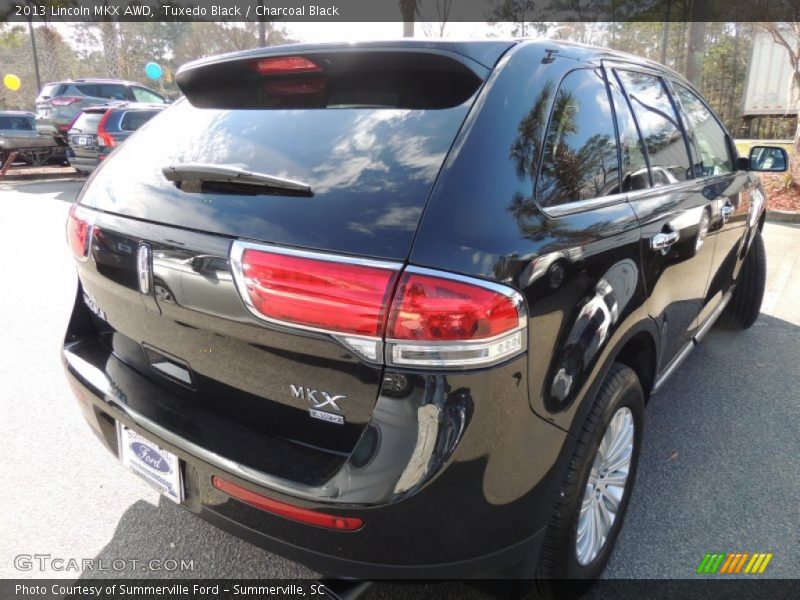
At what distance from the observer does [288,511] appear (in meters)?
1.48

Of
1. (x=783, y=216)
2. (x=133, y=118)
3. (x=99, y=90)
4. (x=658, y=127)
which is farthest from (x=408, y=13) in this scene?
(x=658, y=127)

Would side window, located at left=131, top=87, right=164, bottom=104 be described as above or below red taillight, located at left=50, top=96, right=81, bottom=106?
above

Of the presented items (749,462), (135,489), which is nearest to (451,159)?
(135,489)

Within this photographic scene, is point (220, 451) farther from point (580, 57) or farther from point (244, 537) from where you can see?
point (580, 57)

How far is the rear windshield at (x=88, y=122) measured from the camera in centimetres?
1145

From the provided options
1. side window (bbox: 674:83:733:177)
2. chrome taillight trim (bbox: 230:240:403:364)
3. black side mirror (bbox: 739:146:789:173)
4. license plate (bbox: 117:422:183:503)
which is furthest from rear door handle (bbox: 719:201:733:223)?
license plate (bbox: 117:422:183:503)

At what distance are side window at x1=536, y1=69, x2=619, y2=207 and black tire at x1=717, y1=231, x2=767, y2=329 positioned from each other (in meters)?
2.65

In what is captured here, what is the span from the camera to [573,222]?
5.44 ft

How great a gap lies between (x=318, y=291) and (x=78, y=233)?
3.72 ft

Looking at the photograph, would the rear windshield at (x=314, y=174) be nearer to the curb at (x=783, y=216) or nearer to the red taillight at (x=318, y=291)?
the red taillight at (x=318, y=291)

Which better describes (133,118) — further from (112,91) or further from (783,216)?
(783,216)

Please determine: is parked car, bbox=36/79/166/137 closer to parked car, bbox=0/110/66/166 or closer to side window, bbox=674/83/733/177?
parked car, bbox=0/110/66/166

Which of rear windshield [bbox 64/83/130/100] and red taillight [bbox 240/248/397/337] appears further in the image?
rear windshield [bbox 64/83/130/100]

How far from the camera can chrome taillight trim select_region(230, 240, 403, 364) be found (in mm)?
1346
